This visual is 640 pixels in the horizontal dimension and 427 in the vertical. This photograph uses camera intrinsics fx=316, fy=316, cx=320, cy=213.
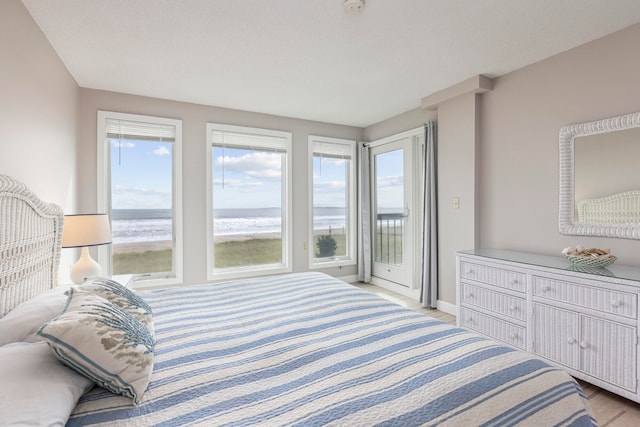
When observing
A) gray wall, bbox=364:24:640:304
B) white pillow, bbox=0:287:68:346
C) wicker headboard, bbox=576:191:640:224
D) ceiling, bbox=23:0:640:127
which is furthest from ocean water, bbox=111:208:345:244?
wicker headboard, bbox=576:191:640:224

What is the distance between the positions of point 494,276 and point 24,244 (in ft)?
10.5

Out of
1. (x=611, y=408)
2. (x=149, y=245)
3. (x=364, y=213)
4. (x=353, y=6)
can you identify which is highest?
(x=353, y=6)

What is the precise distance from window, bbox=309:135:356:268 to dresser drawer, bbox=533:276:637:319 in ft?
9.35

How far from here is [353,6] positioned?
195 cm

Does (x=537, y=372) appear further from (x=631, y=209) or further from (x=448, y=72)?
(x=448, y=72)

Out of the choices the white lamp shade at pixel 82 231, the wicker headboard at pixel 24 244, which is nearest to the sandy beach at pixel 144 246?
the white lamp shade at pixel 82 231

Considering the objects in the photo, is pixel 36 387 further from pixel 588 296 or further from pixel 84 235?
pixel 588 296

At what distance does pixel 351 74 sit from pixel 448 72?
36.0 inches

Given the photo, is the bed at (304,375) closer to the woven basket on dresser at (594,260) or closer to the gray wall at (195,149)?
the woven basket on dresser at (594,260)

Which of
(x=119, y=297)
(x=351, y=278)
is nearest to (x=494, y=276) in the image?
(x=351, y=278)

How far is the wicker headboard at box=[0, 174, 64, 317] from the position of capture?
4.86 ft

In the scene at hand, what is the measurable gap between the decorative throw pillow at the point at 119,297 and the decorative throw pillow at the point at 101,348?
0.24 meters

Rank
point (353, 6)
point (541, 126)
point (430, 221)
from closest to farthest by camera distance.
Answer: point (353, 6) → point (541, 126) → point (430, 221)

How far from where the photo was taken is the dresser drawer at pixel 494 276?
2.48 metres
